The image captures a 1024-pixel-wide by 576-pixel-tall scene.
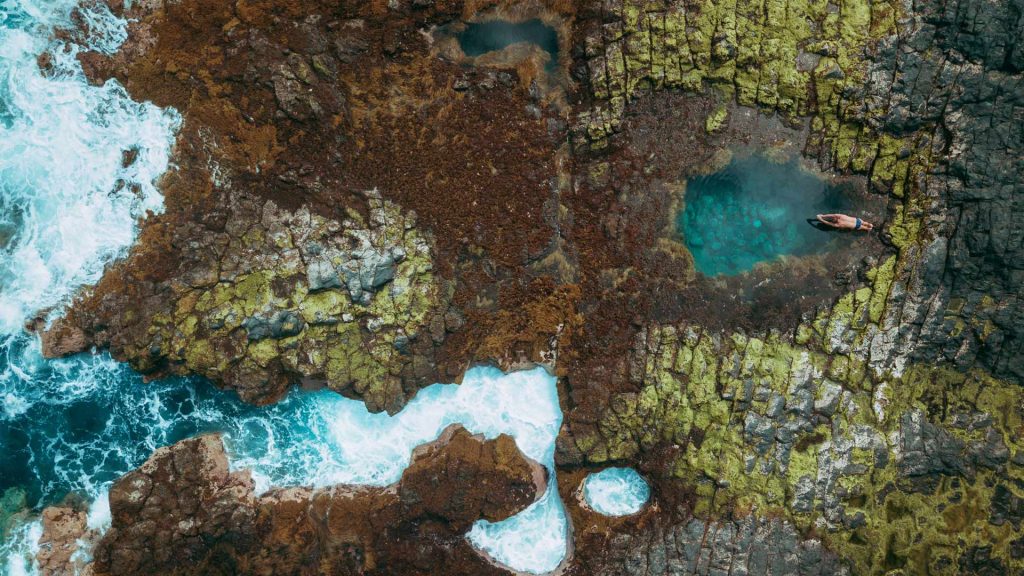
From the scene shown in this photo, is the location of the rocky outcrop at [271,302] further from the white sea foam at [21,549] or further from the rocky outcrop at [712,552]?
the rocky outcrop at [712,552]

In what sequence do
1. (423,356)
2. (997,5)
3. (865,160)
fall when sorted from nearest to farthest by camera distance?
(997,5) < (865,160) < (423,356)

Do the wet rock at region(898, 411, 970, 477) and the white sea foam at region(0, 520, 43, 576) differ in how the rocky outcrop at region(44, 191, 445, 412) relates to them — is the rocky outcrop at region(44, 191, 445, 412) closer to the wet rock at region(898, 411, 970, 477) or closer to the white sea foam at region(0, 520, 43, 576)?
the white sea foam at region(0, 520, 43, 576)

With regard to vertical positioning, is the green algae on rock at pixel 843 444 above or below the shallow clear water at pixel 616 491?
above

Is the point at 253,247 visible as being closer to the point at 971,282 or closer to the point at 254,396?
the point at 254,396

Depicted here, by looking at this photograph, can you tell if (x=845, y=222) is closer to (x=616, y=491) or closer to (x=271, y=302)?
(x=616, y=491)

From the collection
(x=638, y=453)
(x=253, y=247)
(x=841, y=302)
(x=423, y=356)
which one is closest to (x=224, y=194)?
(x=253, y=247)

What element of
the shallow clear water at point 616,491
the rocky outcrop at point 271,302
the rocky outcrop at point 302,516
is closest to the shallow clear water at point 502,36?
the rocky outcrop at point 271,302
